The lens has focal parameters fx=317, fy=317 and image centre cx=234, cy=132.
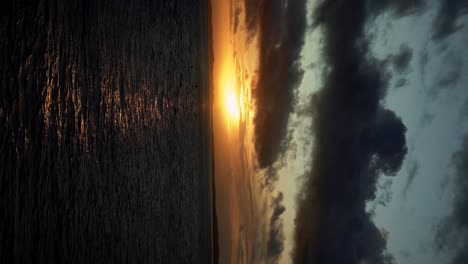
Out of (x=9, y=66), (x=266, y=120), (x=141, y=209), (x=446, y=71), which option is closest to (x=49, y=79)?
(x=9, y=66)

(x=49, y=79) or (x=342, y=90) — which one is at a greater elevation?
(x=342, y=90)

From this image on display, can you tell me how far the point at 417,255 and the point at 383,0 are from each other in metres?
0.78

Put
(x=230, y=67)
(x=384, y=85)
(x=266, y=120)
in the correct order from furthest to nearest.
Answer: (x=230, y=67), (x=266, y=120), (x=384, y=85)

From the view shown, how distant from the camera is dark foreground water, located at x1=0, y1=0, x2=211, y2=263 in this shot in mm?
474

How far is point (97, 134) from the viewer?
2.20 ft

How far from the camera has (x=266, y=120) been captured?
127 cm

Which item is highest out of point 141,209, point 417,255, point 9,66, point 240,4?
point 240,4

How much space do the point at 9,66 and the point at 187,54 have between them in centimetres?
77

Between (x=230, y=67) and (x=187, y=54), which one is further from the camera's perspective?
(x=230, y=67)

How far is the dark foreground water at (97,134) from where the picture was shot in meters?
0.47

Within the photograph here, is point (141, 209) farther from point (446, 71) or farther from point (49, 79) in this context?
point (446, 71)

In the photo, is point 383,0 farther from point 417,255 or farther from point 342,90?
point 417,255

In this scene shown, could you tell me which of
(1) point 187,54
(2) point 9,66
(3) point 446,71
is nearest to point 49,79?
(2) point 9,66

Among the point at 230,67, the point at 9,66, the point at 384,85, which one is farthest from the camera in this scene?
the point at 230,67
